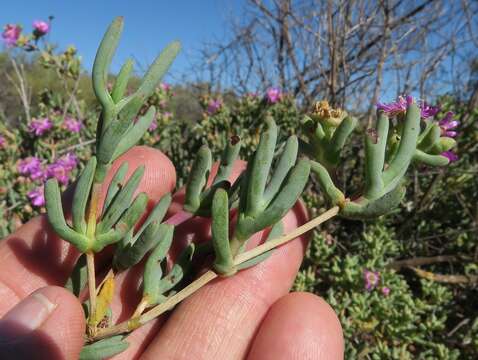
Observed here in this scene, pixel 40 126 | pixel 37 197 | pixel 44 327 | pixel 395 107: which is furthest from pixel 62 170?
pixel 395 107

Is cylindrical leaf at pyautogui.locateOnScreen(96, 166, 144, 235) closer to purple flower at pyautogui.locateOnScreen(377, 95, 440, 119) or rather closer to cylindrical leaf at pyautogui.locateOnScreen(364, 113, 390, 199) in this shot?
cylindrical leaf at pyautogui.locateOnScreen(364, 113, 390, 199)

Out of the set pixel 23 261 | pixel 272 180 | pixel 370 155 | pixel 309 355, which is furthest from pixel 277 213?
pixel 23 261

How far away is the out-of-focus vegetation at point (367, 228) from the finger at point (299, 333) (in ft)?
3.05

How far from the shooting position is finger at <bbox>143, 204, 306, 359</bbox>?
1205mm

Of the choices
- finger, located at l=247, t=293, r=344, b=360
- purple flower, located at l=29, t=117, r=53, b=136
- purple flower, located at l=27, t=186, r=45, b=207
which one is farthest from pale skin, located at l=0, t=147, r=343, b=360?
purple flower, located at l=29, t=117, r=53, b=136

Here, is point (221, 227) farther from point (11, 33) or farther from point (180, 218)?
point (11, 33)

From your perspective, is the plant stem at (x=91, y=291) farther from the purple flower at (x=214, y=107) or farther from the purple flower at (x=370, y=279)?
the purple flower at (x=214, y=107)

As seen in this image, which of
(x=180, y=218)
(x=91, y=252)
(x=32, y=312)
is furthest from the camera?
(x=180, y=218)

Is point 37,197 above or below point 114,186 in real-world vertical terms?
below

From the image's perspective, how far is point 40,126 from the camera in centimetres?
284

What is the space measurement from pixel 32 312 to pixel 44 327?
0.04m

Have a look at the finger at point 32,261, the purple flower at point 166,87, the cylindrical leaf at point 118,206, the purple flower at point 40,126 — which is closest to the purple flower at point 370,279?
the finger at point 32,261

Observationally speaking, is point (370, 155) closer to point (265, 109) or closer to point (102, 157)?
point (102, 157)

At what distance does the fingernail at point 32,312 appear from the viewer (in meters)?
0.89
